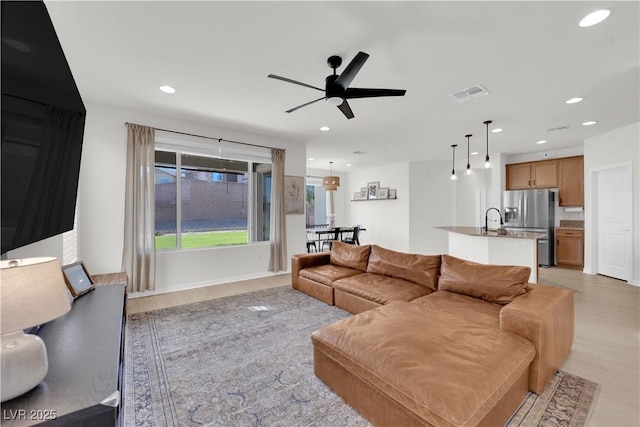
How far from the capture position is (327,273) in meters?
3.80

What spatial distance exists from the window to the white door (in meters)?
6.35

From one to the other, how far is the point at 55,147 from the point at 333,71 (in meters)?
2.20

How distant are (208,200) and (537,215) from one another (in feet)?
23.1

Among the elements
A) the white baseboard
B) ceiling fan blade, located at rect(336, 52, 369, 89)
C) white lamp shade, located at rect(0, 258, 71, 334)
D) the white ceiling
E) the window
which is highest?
the white ceiling

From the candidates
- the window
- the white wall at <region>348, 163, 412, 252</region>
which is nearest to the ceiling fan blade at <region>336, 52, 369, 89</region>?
the window

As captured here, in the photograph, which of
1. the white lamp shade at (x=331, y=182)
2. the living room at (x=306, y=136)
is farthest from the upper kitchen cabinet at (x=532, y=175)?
the white lamp shade at (x=331, y=182)

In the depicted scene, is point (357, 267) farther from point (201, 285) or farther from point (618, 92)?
point (618, 92)

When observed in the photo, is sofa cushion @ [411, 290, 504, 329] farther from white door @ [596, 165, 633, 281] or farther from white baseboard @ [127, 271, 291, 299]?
white door @ [596, 165, 633, 281]

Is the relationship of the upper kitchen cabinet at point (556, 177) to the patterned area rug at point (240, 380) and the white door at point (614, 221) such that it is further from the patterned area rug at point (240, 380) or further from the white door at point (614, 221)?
the patterned area rug at point (240, 380)

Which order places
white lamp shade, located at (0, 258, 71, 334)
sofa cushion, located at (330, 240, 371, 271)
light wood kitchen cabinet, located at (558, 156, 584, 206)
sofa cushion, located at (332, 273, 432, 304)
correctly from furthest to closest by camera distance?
1. light wood kitchen cabinet, located at (558, 156, 584, 206)
2. sofa cushion, located at (330, 240, 371, 271)
3. sofa cushion, located at (332, 273, 432, 304)
4. white lamp shade, located at (0, 258, 71, 334)

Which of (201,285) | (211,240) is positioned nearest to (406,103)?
(211,240)

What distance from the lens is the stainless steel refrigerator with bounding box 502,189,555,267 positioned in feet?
19.6

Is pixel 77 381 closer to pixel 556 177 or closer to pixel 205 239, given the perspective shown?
pixel 205 239

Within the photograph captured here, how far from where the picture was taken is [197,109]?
3773 mm
